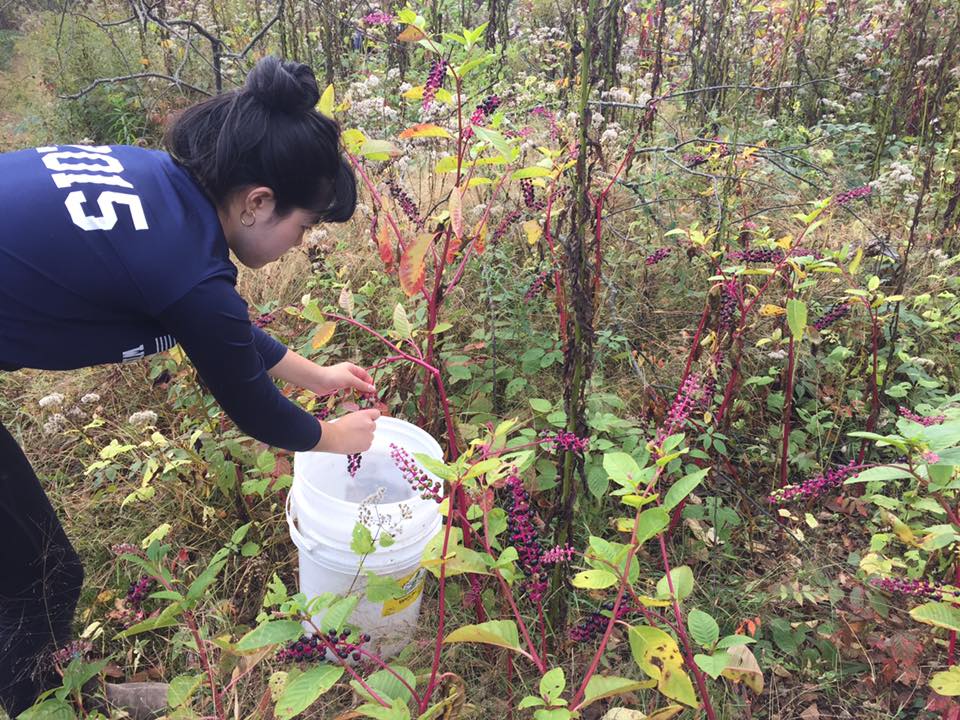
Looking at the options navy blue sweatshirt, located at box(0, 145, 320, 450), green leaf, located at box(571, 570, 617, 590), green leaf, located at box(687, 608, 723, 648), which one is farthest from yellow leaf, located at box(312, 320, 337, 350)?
green leaf, located at box(687, 608, 723, 648)

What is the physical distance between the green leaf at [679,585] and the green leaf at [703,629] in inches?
1.8

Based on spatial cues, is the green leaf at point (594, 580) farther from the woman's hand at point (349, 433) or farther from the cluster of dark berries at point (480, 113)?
the cluster of dark berries at point (480, 113)

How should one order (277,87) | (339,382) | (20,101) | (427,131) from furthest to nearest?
(20,101) → (339,382) → (427,131) → (277,87)

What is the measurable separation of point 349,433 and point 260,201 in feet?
1.65

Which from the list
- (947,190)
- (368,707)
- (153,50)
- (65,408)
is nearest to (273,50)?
(153,50)

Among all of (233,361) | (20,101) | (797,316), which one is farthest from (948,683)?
(20,101)

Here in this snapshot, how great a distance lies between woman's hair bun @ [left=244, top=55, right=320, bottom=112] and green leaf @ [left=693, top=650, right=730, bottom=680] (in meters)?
1.18

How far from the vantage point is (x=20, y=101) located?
17.5ft

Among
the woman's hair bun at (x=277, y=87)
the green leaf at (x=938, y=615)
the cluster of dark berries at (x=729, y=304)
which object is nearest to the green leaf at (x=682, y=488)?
the green leaf at (x=938, y=615)

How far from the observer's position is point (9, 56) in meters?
6.45

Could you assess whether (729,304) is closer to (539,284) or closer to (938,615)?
(539,284)

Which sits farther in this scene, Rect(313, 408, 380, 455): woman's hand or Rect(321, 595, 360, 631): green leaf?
Rect(313, 408, 380, 455): woman's hand

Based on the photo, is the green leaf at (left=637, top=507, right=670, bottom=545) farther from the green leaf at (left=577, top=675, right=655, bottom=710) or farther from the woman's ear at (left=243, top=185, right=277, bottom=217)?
the woman's ear at (left=243, top=185, right=277, bottom=217)

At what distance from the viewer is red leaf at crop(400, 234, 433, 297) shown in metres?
1.39
